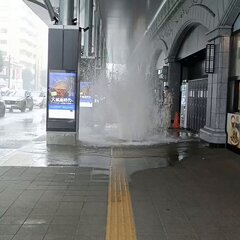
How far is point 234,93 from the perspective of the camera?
12.9m

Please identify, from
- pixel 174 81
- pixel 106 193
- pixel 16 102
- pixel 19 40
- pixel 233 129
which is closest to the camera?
pixel 106 193

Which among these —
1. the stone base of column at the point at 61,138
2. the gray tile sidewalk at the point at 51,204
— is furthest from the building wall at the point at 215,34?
the gray tile sidewalk at the point at 51,204

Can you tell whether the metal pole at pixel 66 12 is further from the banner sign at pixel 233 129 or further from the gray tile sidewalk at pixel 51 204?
the gray tile sidewalk at pixel 51 204

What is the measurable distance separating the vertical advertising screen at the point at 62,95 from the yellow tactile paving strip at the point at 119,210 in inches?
185

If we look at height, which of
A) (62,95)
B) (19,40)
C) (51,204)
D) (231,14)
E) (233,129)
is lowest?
(51,204)

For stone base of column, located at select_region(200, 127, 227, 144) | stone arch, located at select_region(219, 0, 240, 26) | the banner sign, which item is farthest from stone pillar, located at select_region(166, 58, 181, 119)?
the banner sign

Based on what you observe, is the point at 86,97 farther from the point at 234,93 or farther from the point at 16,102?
the point at 16,102

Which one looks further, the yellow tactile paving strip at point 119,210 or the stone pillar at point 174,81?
the stone pillar at point 174,81

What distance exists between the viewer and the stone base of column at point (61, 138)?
12.8 m

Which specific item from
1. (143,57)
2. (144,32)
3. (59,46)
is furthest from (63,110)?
(143,57)

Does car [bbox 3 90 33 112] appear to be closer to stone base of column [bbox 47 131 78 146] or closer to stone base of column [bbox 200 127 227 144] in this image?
stone base of column [bbox 47 131 78 146]

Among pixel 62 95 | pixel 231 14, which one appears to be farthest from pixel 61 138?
pixel 231 14

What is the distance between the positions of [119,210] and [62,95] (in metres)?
7.45

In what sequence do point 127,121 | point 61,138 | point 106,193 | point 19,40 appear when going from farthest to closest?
point 19,40 < point 127,121 < point 61,138 < point 106,193
